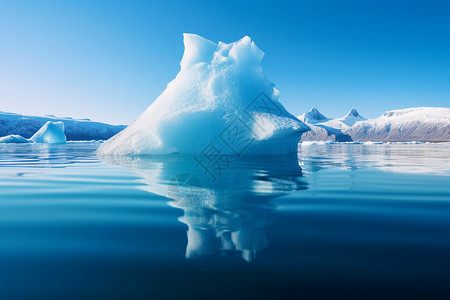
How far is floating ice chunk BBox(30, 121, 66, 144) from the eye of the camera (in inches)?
1566

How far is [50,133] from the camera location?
40125 mm

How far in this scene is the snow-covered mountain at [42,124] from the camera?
97.2 m

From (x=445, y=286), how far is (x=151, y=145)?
859 cm

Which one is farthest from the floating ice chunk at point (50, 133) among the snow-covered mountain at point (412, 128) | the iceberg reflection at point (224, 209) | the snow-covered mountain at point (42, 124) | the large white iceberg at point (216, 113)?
the snow-covered mountain at point (412, 128)

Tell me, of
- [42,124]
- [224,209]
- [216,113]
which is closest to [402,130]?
[216,113]

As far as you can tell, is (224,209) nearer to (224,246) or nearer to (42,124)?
(224,246)

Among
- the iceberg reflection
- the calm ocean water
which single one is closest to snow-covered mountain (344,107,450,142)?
the iceberg reflection

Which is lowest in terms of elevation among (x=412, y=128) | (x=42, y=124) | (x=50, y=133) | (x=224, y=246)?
(x=224, y=246)

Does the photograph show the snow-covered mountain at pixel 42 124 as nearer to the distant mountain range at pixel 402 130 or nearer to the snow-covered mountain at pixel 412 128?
the distant mountain range at pixel 402 130

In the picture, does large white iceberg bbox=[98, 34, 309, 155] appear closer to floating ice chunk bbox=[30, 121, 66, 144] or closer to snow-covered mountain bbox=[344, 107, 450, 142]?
floating ice chunk bbox=[30, 121, 66, 144]

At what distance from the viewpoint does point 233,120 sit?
26.8 feet

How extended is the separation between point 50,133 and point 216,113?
137ft

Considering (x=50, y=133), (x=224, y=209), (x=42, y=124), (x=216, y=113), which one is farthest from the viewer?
(x=42, y=124)

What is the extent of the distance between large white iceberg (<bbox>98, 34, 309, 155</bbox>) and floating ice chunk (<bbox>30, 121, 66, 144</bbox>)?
37571 mm
